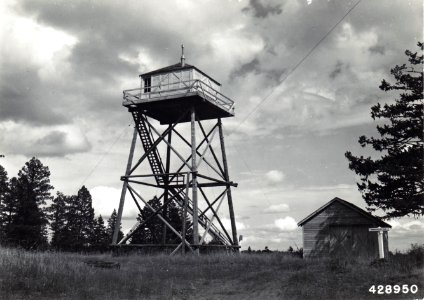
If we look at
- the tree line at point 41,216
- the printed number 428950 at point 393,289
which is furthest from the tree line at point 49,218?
the printed number 428950 at point 393,289

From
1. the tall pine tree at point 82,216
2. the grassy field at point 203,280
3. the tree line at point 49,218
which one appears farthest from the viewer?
the tall pine tree at point 82,216

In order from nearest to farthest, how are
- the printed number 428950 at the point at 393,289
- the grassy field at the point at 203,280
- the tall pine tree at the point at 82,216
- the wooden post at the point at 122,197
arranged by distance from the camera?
1. the printed number 428950 at the point at 393,289
2. the grassy field at the point at 203,280
3. the wooden post at the point at 122,197
4. the tall pine tree at the point at 82,216

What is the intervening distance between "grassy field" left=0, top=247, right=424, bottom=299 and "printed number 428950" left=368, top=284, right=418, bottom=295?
0.18m

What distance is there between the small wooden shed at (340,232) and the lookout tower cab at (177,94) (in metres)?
7.62

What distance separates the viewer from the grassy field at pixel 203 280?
14.0 meters

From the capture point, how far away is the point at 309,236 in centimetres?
2553

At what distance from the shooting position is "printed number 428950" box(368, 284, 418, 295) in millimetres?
13541

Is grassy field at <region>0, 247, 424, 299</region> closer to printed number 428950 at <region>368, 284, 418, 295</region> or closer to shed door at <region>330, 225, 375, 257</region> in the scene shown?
printed number 428950 at <region>368, 284, 418, 295</region>

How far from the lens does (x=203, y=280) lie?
16906 mm

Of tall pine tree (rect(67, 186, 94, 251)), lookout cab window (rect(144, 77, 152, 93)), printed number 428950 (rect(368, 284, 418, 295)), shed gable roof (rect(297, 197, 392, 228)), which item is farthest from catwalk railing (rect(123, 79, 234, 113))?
tall pine tree (rect(67, 186, 94, 251))

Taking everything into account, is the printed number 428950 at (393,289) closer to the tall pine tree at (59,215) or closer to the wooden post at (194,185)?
the wooden post at (194,185)

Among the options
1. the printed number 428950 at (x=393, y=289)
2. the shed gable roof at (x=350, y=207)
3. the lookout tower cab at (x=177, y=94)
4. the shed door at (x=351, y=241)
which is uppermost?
the lookout tower cab at (x=177, y=94)

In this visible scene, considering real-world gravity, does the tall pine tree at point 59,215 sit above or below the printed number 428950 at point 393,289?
above

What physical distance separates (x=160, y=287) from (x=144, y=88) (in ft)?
41.9
